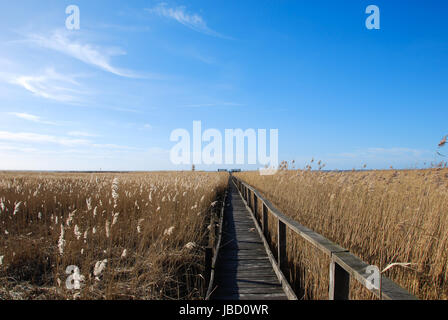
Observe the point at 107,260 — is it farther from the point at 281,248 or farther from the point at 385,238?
the point at 385,238

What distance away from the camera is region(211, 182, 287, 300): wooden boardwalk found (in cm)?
317

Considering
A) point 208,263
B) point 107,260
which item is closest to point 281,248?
point 208,263

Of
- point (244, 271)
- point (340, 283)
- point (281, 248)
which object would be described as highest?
point (340, 283)

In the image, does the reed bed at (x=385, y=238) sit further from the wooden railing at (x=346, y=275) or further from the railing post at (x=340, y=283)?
the railing post at (x=340, y=283)

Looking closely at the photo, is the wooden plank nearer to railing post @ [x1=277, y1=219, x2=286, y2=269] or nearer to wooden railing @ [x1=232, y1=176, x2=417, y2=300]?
wooden railing @ [x1=232, y1=176, x2=417, y2=300]

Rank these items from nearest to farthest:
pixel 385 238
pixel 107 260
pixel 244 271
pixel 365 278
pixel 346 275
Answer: pixel 365 278 < pixel 346 275 < pixel 107 260 < pixel 385 238 < pixel 244 271

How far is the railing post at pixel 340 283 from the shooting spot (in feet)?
6.44

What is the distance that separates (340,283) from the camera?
1983mm

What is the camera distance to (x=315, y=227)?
439 cm

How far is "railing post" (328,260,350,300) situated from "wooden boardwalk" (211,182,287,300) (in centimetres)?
124

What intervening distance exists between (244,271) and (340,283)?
83.2 inches

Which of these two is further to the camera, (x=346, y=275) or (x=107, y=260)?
(x=107, y=260)
